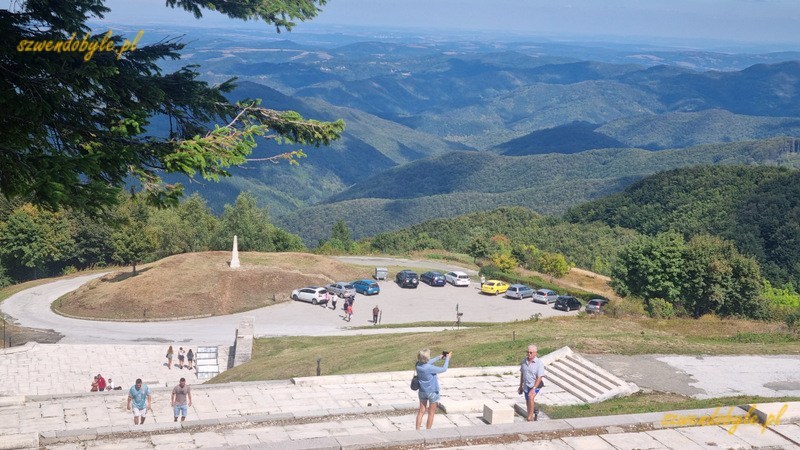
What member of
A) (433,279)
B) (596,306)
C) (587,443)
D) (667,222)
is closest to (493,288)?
(433,279)

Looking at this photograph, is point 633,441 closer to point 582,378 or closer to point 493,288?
point 582,378

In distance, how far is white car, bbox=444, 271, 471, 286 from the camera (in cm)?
6262

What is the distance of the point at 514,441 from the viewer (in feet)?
51.7

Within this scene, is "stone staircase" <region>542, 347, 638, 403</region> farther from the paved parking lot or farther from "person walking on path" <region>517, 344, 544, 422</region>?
the paved parking lot

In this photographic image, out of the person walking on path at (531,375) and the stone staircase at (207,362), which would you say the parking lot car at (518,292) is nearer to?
the stone staircase at (207,362)

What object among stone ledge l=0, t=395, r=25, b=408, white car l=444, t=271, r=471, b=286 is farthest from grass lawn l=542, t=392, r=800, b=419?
white car l=444, t=271, r=471, b=286

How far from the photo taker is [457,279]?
6269 cm

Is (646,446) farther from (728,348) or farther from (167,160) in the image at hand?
(728,348)

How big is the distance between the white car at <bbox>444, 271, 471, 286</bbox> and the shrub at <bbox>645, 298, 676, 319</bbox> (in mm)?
17165

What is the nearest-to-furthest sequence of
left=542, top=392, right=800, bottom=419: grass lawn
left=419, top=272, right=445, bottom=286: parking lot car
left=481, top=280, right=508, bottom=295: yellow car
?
left=542, top=392, right=800, bottom=419: grass lawn
left=481, top=280, right=508, bottom=295: yellow car
left=419, top=272, right=445, bottom=286: parking lot car

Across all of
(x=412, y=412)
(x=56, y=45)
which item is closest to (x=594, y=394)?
(x=412, y=412)

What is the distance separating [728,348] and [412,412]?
558 inches

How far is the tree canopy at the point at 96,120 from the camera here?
13102mm

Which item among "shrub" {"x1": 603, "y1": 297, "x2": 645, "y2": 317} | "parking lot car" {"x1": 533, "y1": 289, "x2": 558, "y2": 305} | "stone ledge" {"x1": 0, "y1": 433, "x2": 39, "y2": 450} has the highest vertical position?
"stone ledge" {"x1": 0, "y1": 433, "x2": 39, "y2": 450}
